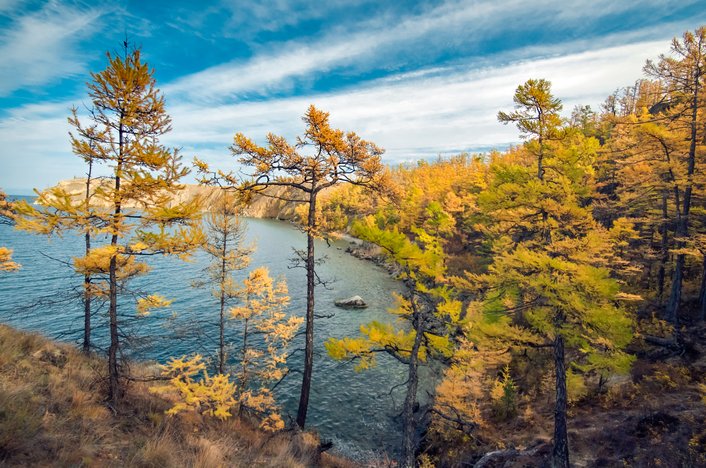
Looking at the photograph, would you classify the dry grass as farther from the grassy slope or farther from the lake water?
the grassy slope

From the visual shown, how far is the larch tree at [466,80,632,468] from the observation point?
923 cm

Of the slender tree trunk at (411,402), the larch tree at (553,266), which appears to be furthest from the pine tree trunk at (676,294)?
the slender tree trunk at (411,402)

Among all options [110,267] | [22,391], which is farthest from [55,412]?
[110,267]

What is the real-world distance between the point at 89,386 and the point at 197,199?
687 cm

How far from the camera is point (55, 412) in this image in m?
7.48

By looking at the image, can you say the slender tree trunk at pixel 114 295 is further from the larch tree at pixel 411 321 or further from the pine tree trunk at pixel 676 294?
the pine tree trunk at pixel 676 294

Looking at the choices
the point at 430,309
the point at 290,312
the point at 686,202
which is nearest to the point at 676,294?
the point at 686,202

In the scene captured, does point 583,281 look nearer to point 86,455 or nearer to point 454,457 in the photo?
point 454,457

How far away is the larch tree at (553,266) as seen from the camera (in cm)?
923

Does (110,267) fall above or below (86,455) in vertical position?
above

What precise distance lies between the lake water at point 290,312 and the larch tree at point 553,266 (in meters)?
6.13

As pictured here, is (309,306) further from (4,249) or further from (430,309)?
(4,249)

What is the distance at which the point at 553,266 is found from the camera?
29.7ft

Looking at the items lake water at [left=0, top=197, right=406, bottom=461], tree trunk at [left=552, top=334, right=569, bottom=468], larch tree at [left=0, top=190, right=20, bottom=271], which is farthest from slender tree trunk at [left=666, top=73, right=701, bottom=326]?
larch tree at [left=0, top=190, right=20, bottom=271]
